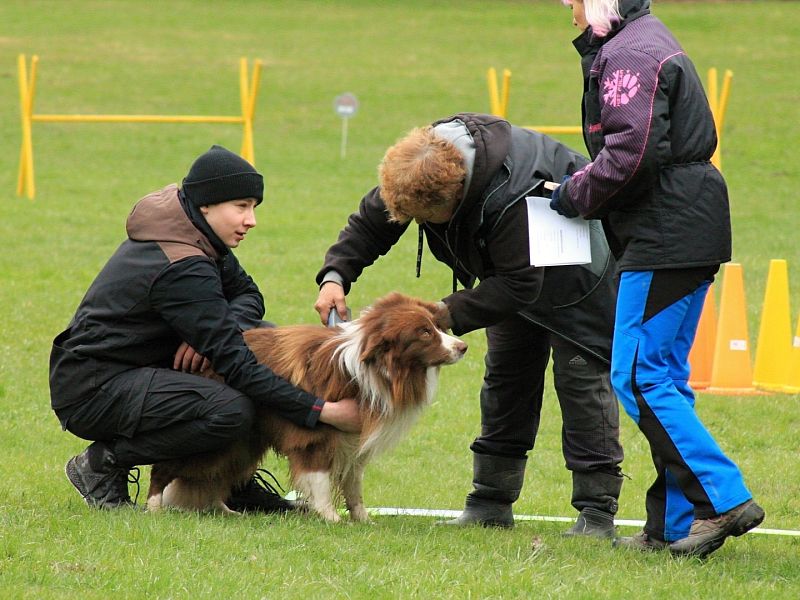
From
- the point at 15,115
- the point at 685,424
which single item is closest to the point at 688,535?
the point at 685,424

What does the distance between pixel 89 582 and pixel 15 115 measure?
23.3m

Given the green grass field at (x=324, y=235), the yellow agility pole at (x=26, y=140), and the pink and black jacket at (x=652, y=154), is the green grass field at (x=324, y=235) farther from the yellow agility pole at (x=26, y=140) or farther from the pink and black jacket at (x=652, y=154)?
the pink and black jacket at (x=652, y=154)

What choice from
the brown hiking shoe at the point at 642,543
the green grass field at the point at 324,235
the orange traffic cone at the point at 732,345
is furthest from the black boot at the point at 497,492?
the orange traffic cone at the point at 732,345

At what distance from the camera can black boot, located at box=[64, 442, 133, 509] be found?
5.46 meters

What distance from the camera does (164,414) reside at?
17.4ft

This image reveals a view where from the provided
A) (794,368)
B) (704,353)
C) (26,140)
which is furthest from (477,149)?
(26,140)

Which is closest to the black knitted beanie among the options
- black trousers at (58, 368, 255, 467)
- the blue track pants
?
black trousers at (58, 368, 255, 467)

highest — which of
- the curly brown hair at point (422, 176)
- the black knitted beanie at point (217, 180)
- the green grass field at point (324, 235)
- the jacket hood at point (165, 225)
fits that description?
the curly brown hair at point (422, 176)

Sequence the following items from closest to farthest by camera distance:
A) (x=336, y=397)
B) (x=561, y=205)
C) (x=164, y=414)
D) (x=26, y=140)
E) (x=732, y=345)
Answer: (x=561, y=205) < (x=164, y=414) < (x=336, y=397) < (x=732, y=345) < (x=26, y=140)

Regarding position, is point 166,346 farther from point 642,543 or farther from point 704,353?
point 704,353

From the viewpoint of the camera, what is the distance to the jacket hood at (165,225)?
17.4 ft

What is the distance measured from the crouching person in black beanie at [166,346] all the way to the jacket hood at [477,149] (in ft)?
3.26

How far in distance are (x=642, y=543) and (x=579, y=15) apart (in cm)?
221

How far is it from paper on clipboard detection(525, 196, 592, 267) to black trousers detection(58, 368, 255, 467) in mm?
1470
